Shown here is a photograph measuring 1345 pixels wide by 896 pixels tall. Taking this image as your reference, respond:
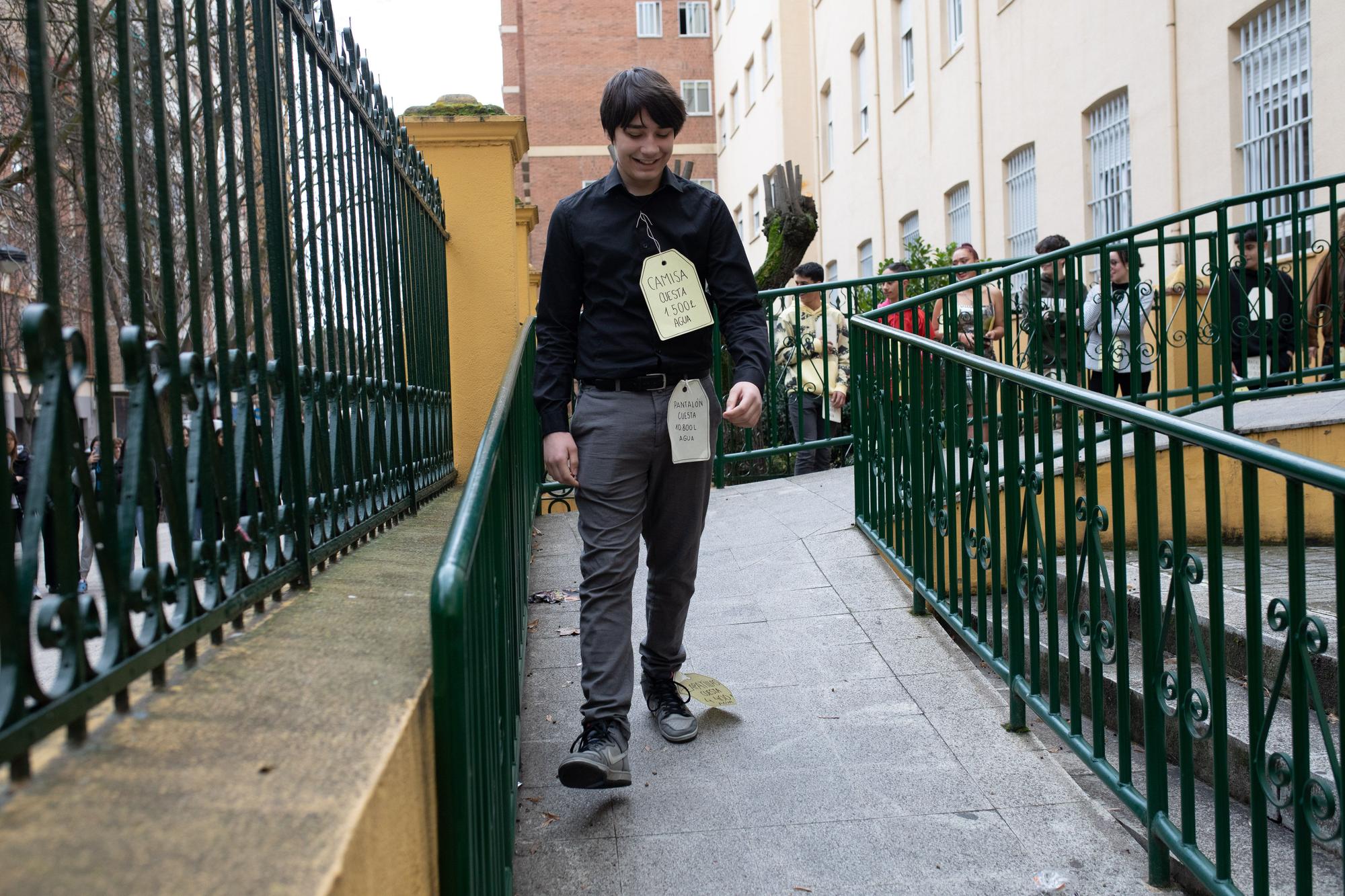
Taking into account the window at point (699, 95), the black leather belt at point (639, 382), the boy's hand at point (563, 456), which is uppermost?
the window at point (699, 95)

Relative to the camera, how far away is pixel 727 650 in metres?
4.65

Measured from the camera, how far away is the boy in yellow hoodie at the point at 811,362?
878cm

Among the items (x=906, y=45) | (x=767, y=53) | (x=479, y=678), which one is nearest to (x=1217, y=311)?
(x=479, y=678)

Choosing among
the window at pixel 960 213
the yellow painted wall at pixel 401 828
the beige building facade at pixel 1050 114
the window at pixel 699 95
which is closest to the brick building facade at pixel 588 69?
the window at pixel 699 95

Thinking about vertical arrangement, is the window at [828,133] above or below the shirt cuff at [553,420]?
above

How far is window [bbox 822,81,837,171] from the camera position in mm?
24422

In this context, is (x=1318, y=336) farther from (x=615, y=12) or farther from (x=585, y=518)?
(x=615, y=12)

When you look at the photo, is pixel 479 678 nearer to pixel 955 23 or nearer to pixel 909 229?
pixel 955 23

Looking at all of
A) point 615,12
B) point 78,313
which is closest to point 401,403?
point 78,313

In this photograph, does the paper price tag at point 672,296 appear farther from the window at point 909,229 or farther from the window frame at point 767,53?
the window frame at point 767,53

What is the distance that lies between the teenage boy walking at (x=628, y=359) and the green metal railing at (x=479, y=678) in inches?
8.7

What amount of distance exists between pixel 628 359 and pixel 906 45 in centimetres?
1739

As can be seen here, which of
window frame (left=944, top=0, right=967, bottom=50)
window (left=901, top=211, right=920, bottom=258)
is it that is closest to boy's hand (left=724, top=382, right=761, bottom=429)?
window frame (left=944, top=0, right=967, bottom=50)

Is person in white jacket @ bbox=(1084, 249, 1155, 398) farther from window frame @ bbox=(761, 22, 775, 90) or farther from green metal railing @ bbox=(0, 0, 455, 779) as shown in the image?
window frame @ bbox=(761, 22, 775, 90)
